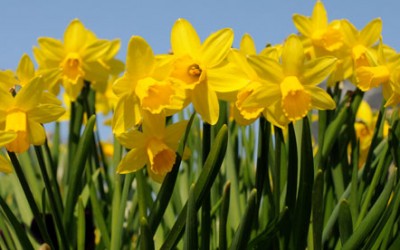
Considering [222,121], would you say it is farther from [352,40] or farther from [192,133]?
[192,133]

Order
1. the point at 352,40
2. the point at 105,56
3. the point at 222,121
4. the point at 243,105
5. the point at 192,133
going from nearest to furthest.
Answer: the point at 243,105, the point at 222,121, the point at 352,40, the point at 105,56, the point at 192,133

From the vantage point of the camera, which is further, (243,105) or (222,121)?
(222,121)

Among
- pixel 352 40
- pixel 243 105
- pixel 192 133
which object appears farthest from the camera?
pixel 192 133

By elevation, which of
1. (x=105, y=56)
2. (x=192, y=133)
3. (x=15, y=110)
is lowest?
(x=192, y=133)

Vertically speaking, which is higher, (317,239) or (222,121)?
(222,121)

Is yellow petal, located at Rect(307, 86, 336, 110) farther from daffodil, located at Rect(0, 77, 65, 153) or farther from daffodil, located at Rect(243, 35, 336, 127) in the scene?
daffodil, located at Rect(0, 77, 65, 153)

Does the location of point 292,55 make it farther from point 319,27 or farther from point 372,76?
point 319,27

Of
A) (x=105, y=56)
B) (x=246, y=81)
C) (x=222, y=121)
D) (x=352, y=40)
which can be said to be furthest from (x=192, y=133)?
(x=246, y=81)

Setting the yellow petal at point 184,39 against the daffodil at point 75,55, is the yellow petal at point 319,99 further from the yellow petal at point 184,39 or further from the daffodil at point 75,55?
the daffodil at point 75,55
